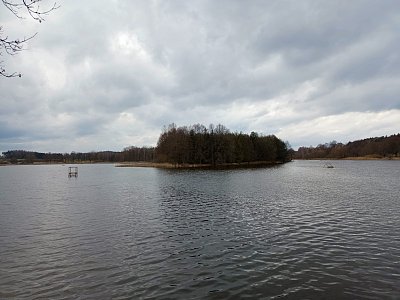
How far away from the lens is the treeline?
132625mm

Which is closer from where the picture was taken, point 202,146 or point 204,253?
point 204,253

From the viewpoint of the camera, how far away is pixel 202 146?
138750 millimetres

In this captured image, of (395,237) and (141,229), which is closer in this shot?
(395,237)

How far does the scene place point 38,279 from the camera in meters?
12.2

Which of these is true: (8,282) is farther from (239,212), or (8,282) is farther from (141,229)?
(239,212)

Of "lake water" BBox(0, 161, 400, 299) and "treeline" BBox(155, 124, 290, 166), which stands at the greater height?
"treeline" BBox(155, 124, 290, 166)

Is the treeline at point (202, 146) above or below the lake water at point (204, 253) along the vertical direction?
above

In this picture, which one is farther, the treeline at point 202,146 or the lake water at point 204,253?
the treeline at point 202,146

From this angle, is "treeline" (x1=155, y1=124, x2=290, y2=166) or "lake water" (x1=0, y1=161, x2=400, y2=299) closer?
"lake water" (x1=0, y1=161, x2=400, y2=299)

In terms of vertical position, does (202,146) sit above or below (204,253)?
above

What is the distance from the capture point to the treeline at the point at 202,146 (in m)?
133

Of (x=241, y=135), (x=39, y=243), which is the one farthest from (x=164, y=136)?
(x=39, y=243)

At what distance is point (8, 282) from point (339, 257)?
1373 cm

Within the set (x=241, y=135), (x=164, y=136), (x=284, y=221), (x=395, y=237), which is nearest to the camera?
(x=395, y=237)
